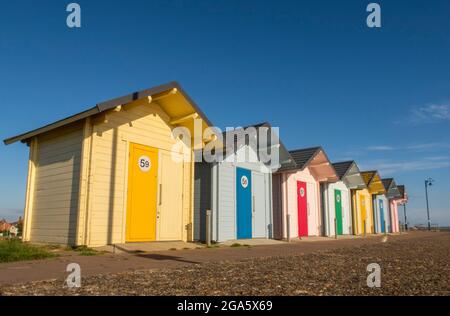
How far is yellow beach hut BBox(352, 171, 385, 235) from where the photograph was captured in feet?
88.7

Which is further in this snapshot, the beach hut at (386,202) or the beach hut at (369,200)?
the beach hut at (386,202)

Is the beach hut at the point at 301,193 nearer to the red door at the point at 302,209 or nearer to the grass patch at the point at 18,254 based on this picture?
the red door at the point at 302,209

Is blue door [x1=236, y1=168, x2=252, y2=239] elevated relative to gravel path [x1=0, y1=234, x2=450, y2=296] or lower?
elevated

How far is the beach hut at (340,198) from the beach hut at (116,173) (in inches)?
463

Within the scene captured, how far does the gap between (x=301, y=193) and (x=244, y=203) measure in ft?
18.3

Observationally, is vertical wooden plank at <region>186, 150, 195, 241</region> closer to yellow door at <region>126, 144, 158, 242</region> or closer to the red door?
yellow door at <region>126, 144, 158, 242</region>

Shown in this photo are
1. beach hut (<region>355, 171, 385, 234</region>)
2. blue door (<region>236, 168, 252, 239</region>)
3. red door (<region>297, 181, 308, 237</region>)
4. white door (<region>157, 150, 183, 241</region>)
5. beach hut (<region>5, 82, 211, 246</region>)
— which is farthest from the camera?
beach hut (<region>355, 171, 385, 234</region>)

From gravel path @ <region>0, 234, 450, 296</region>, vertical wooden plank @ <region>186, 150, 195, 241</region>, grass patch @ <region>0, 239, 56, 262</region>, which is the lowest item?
gravel path @ <region>0, 234, 450, 296</region>

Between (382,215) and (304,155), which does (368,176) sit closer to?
(382,215)

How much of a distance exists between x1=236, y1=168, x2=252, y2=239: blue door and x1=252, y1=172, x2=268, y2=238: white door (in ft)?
1.08

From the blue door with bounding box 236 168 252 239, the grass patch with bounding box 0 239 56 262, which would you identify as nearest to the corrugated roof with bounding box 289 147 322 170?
the blue door with bounding box 236 168 252 239

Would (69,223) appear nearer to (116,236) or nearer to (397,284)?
(116,236)

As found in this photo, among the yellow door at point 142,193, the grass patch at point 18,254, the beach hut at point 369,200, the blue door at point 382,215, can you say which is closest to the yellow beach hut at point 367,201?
the beach hut at point 369,200

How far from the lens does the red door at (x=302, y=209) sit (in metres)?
19.1
